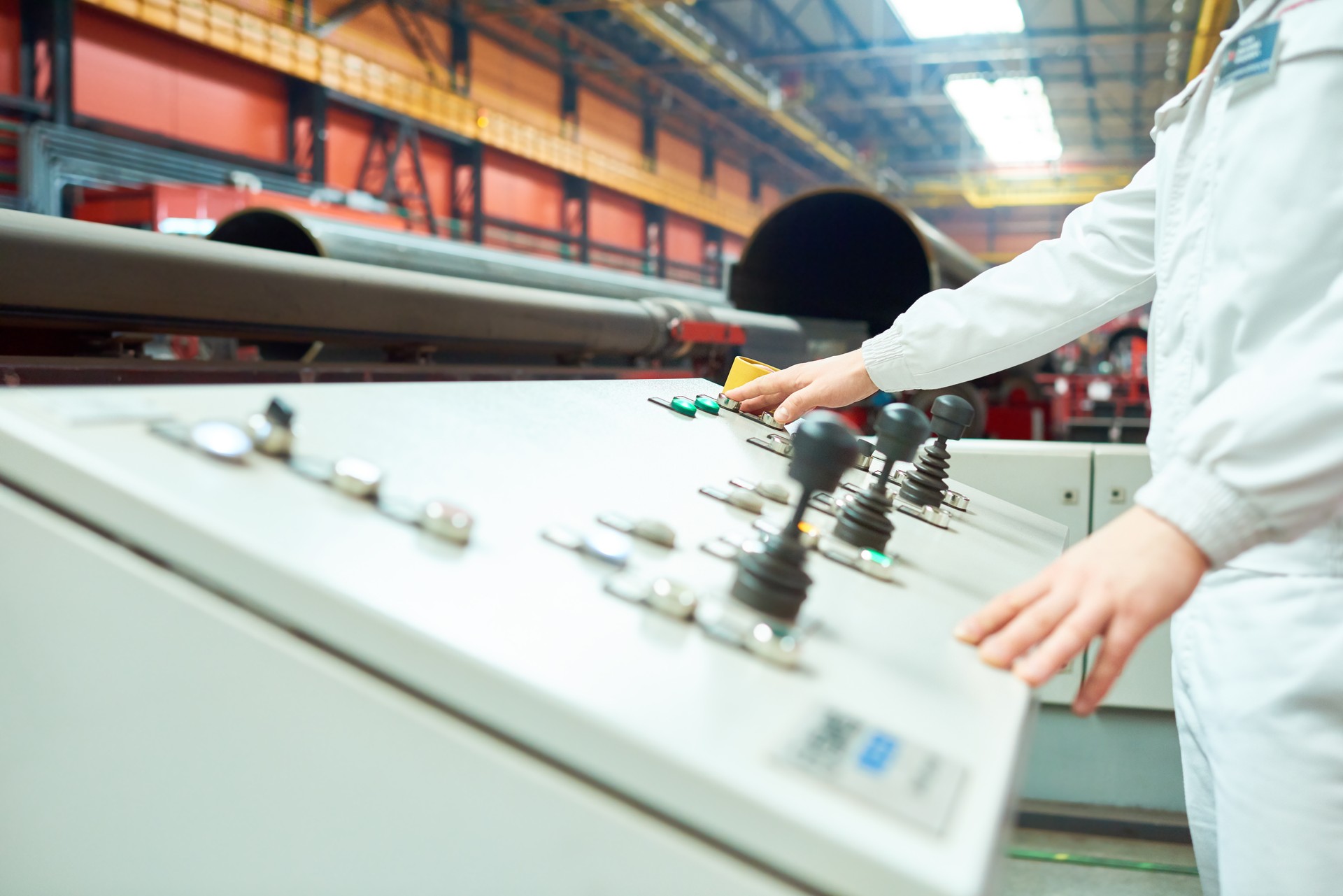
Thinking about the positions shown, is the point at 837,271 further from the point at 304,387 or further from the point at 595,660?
the point at 595,660

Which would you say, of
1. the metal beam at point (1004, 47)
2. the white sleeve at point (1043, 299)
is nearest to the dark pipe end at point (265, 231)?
the white sleeve at point (1043, 299)

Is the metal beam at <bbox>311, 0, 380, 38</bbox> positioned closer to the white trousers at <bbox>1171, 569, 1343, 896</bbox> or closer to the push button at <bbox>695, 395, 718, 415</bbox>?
the push button at <bbox>695, 395, 718, 415</bbox>

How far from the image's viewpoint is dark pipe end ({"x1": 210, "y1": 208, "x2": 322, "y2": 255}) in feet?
7.56

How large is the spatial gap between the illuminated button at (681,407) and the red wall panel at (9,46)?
5888mm

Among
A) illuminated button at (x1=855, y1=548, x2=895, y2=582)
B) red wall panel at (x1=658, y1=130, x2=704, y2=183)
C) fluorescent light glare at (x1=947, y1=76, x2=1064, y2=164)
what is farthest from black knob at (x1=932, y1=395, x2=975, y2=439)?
red wall panel at (x1=658, y1=130, x2=704, y2=183)

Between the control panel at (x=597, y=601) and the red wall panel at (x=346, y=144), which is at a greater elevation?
the red wall panel at (x=346, y=144)

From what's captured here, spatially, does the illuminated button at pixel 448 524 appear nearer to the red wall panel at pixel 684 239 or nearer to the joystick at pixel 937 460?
the joystick at pixel 937 460

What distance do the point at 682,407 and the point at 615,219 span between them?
10.2m

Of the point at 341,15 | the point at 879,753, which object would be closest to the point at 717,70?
the point at 341,15

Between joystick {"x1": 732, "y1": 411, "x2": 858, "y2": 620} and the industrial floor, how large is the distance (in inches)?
54.5

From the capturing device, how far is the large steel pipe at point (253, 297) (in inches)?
45.9

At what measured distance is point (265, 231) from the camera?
7.92 feet

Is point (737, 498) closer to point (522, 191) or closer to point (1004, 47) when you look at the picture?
point (1004, 47)

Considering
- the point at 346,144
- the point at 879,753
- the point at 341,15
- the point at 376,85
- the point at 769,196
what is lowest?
the point at 879,753
